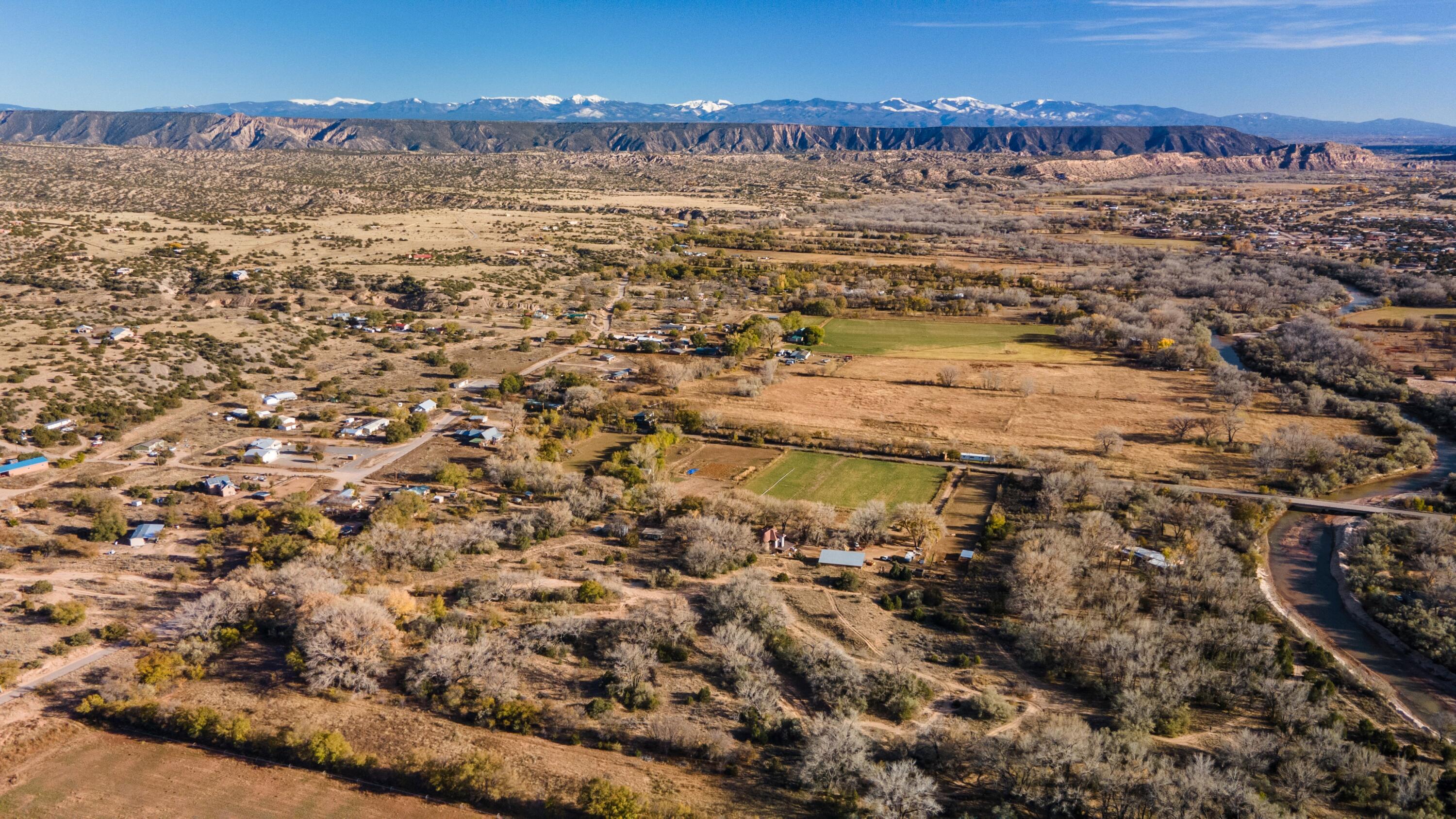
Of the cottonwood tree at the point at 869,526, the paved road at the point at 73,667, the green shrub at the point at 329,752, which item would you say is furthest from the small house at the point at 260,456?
the cottonwood tree at the point at 869,526

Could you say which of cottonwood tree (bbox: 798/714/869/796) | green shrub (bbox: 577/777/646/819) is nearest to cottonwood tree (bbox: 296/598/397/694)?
green shrub (bbox: 577/777/646/819)

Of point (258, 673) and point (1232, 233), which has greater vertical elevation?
point (1232, 233)

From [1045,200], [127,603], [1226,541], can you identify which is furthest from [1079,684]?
[1045,200]

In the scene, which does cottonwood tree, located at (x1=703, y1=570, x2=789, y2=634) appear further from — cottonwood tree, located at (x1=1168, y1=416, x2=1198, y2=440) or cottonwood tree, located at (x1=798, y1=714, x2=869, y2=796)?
cottonwood tree, located at (x1=1168, y1=416, x2=1198, y2=440)

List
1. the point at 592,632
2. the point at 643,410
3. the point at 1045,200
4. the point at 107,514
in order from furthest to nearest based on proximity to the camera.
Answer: the point at 1045,200 → the point at 643,410 → the point at 107,514 → the point at 592,632

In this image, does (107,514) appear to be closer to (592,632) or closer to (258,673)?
(258,673)

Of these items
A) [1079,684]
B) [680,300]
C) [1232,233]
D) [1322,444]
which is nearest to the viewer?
[1079,684]
